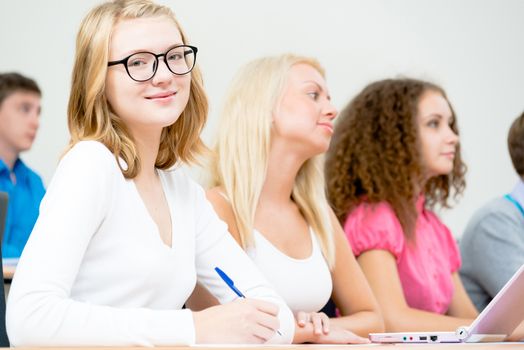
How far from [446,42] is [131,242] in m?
3.32

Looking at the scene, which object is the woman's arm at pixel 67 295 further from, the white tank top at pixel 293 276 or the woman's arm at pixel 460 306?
the woman's arm at pixel 460 306

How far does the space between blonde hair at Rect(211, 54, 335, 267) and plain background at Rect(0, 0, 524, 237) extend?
1545 mm

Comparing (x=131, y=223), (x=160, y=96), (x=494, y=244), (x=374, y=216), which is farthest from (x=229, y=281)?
(x=494, y=244)

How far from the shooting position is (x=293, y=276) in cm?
226

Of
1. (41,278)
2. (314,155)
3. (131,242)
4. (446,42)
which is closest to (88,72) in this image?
(131,242)

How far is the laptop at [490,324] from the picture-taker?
4.37 feet

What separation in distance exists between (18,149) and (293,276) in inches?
91.0

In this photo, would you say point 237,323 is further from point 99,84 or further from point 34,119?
point 34,119

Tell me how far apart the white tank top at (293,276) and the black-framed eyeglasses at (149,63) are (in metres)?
0.76

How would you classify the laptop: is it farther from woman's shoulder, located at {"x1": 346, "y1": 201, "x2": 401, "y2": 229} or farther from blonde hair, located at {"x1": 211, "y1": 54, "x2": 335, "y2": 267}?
woman's shoulder, located at {"x1": 346, "y1": 201, "x2": 401, "y2": 229}

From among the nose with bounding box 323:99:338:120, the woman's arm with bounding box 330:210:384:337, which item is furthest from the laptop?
the nose with bounding box 323:99:338:120

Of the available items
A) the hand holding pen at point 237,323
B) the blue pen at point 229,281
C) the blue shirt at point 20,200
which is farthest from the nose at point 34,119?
the hand holding pen at point 237,323

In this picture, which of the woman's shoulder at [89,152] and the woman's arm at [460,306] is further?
the woman's arm at [460,306]

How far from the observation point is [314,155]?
98.0 inches
